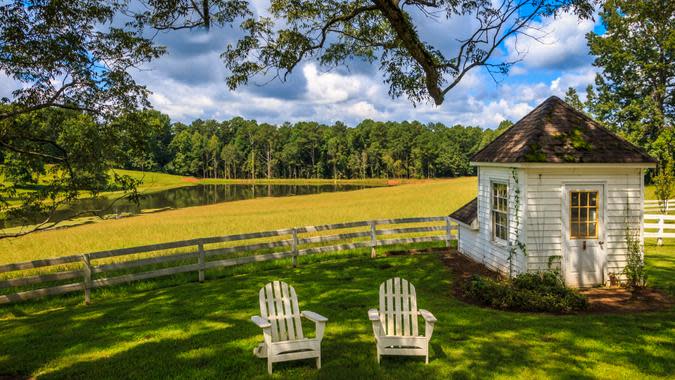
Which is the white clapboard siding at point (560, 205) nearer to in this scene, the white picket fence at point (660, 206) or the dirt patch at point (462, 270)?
the dirt patch at point (462, 270)

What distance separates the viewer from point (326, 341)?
6.94 m

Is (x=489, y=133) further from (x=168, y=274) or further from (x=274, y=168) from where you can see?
(x=168, y=274)

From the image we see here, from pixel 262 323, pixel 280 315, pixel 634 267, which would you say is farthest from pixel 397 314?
pixel 634 267

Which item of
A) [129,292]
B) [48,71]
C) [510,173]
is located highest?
[48,71]

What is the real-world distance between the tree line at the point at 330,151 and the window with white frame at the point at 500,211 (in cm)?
8778

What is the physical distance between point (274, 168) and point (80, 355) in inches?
4409

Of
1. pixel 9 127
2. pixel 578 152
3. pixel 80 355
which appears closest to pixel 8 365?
pixel 80 355

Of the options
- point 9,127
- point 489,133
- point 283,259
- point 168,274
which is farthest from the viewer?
point 489,133

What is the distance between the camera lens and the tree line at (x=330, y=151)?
350ft

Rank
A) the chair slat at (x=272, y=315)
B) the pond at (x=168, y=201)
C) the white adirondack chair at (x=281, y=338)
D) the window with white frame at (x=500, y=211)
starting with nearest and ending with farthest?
1. the white adirondack chair at (x=281, y=338)
2. the chair slat at (x=272, y=315)
3. the window with white frame at (x=500, y=211)
4. the pond at (x=168, y=201)

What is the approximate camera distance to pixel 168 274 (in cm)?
1141

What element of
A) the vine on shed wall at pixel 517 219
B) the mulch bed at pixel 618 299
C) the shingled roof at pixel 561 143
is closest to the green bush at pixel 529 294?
the mulch bed at pixel 618 299

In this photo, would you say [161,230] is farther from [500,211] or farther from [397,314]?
[397,314]

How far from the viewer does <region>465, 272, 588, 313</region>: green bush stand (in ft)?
28.8
